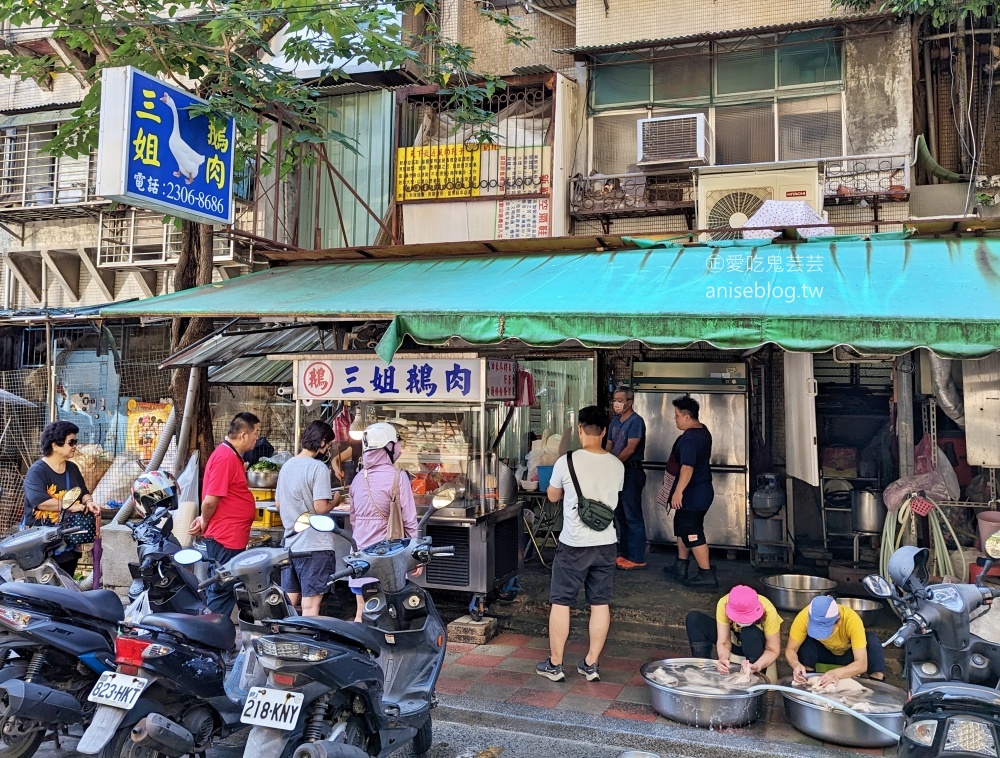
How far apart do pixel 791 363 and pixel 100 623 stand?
6.22m

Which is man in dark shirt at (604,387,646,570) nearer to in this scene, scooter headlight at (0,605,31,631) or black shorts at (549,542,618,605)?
black shorts at (549,542,618,605)

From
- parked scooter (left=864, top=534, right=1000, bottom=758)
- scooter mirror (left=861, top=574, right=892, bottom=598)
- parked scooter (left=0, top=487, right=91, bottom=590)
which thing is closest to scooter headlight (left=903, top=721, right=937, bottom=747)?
parked scooter (left=864, top=534, right=1000, bottom=758)

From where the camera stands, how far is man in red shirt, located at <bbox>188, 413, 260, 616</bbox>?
240 inches

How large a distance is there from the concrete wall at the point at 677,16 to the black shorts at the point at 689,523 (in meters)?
6.66

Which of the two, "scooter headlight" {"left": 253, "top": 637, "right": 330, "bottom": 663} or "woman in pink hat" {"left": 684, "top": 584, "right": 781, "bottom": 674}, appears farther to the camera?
"woman in pink hat" {"left": 684, "top": 584, "right": 781, "bottom": 674}

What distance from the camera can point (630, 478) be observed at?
8.48 m

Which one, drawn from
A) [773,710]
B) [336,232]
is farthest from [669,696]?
[336,232]

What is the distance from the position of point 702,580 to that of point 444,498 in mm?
2737

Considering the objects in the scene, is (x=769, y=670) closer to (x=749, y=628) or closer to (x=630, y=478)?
(x=749, y=628)

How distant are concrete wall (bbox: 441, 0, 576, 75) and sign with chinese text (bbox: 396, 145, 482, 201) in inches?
83.9

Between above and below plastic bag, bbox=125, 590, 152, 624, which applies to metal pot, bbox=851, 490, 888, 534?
above

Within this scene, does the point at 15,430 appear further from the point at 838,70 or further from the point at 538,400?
the point at 838,70

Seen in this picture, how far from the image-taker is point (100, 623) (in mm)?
4742

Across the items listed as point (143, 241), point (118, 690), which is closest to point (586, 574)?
point (118, 690)
